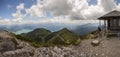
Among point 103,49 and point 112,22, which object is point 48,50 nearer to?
point 103,49

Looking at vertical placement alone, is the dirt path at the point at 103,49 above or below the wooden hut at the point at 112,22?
below

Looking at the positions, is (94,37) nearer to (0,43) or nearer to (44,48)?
(44,48)

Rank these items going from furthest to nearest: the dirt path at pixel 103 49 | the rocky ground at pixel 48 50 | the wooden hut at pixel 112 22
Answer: the wooden hut at pixel 112 22 → the rocky ground at pixel 48 50 → the dirt path at pixel 103 49

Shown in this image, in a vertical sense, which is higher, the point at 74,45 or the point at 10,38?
the point at 10,38

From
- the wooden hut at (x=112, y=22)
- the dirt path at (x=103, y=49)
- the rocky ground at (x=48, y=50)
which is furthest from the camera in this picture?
the wooden hut at (x=112, y=22)

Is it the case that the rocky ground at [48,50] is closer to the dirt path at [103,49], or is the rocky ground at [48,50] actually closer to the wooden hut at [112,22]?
the dirt path at [103,49]

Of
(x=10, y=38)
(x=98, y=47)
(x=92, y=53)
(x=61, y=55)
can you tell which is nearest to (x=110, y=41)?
(x=98, y=47)

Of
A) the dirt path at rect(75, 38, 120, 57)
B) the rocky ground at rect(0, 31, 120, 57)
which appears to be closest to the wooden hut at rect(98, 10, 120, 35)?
the dirt path at rect(75, 38, 120, 57)

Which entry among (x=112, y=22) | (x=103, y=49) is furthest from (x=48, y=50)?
(x=112, y=22)

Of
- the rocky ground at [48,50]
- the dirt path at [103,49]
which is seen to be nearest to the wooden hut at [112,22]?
the dirt path at [103,49]

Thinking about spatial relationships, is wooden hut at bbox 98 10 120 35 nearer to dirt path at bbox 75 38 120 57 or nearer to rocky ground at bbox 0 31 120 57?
dirt path at bbox 75 38 120 57

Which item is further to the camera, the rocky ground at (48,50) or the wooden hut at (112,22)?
the wooden hut at (112,22)
